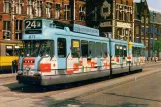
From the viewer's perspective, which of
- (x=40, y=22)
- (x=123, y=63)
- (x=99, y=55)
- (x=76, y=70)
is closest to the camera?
(x=40, y=22)

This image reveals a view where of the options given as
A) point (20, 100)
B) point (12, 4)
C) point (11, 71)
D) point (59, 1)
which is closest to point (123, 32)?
point (59, 1)

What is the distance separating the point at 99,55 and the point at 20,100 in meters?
10.0

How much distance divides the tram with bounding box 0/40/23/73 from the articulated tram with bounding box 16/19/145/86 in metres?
11.4

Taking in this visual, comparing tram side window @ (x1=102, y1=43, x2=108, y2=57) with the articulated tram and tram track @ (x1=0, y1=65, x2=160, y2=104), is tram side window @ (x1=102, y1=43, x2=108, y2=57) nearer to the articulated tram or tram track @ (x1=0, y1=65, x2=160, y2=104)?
the articulated tram

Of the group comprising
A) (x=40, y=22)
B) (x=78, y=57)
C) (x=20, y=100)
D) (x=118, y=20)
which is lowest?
(x=20, y=100)

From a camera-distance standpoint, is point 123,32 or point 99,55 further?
point 123,32

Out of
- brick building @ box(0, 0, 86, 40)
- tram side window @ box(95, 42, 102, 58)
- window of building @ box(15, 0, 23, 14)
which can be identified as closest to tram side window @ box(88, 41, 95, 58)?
tram side window @ box(95, 42, 102, 58)

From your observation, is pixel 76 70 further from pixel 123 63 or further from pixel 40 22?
pixel 123 63

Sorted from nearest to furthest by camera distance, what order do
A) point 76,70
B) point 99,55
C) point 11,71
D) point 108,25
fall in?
point 76,70 < point 99,55 < point 11,71 < point 108,25

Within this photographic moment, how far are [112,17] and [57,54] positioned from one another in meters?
46.3

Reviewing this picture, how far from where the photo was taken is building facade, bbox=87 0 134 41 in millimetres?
62656

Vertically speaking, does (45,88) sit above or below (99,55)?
below

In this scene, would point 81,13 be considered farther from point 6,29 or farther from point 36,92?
point 36,92

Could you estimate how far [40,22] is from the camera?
55.9ft
